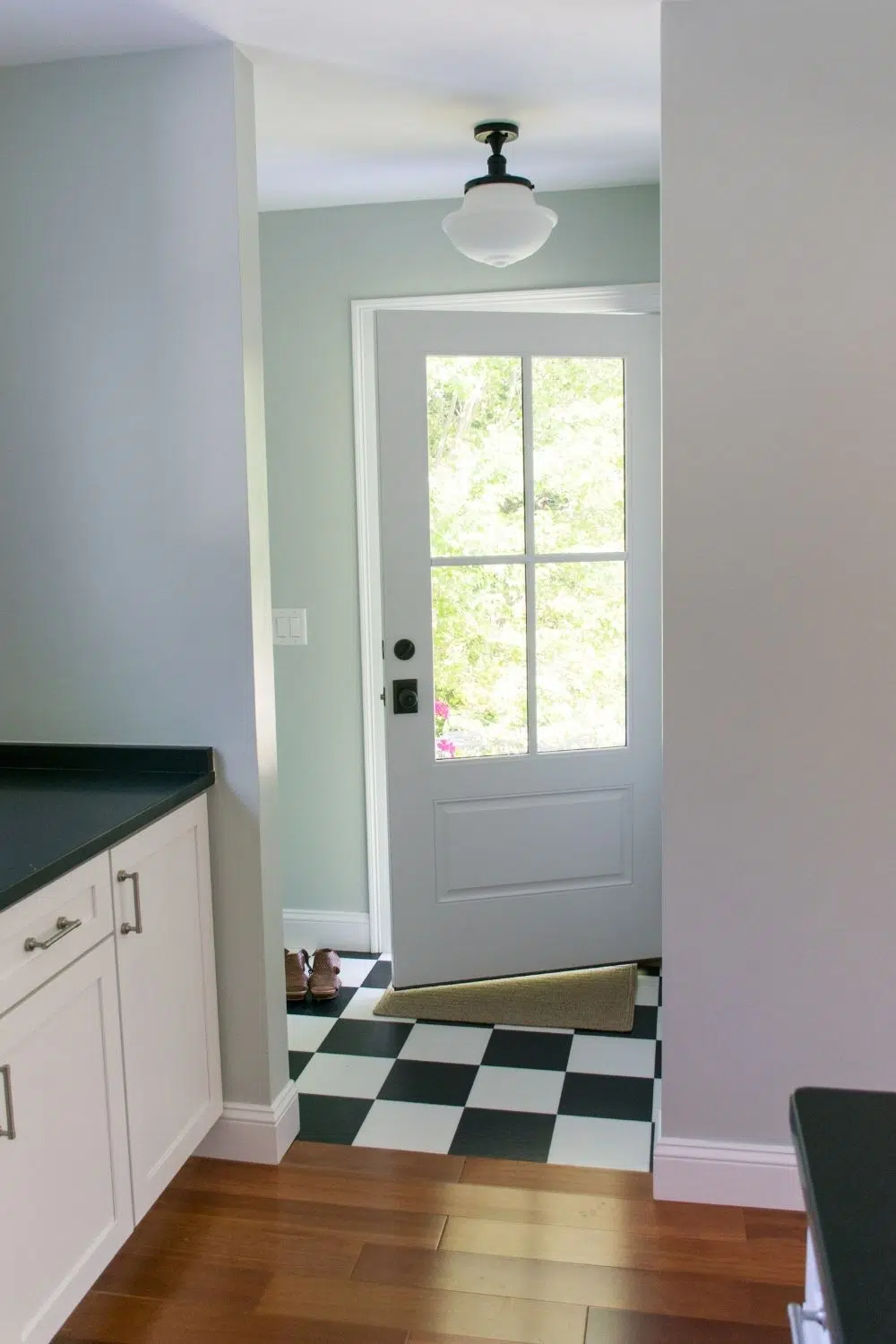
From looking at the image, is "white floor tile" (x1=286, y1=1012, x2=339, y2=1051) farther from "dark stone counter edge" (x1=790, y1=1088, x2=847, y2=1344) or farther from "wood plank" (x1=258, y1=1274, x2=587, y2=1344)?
"dark stone counter edge" (x1=790, y1=1088, x2=847, y2=1344)

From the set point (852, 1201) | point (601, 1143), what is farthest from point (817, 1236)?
point (601, 1143)

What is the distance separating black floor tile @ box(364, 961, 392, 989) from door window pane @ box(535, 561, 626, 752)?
0.82m

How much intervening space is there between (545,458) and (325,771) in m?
1.14

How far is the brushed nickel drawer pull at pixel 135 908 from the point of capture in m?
1.97

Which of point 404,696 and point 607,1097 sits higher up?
point 404,696

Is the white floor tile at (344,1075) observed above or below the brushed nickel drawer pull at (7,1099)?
below

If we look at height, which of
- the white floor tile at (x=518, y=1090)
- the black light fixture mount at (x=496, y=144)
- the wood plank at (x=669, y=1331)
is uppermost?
the black light fixture mount at (x=496, y=144)

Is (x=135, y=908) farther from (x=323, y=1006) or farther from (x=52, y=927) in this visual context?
(x=323, y=1006)

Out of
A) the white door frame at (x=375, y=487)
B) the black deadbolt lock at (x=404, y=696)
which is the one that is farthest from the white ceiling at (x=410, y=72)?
the black deadbolt lock at (x=404, y=696)

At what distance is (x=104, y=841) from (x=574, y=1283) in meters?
1.12

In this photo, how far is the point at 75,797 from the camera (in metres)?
2.15

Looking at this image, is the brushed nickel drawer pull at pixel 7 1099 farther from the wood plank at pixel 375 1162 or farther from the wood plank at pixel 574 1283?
the wood plank at pixel 375 1162

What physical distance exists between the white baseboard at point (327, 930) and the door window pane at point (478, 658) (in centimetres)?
71

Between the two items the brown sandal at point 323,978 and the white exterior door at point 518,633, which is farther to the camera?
the brown sandal at point 323,978
